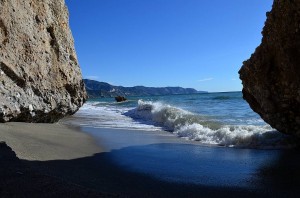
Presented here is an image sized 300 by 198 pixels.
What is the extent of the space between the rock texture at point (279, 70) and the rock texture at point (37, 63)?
18.9 ft

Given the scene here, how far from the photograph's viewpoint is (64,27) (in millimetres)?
12578

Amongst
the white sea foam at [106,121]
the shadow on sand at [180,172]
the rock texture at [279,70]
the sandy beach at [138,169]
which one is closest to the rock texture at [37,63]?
the sandy beach at [138,169]

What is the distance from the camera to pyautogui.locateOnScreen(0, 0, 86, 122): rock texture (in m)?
9.20

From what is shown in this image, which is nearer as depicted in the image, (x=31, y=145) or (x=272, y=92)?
(x=31, y=145)

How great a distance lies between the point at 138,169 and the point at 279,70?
4.01 metres

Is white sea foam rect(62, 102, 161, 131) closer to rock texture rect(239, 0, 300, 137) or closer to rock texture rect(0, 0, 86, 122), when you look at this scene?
rock texture rect(0, 0, 86, 122)

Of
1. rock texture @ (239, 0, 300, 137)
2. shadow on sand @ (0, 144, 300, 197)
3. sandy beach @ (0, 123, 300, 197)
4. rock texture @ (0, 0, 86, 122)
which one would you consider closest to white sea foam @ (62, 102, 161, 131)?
rock texture @ (0, 0, 86, 122)

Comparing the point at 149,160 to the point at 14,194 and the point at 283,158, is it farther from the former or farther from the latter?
the point at 14,194

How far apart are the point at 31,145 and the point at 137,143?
325cm

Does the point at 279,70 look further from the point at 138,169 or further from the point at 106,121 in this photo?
the point at 106,121

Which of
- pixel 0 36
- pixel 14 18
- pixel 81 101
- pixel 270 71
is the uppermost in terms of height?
pixel 14 18

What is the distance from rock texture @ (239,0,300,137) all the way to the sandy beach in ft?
3.01

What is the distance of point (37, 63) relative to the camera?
10.3 m

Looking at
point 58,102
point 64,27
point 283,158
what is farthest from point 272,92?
point 64,27
